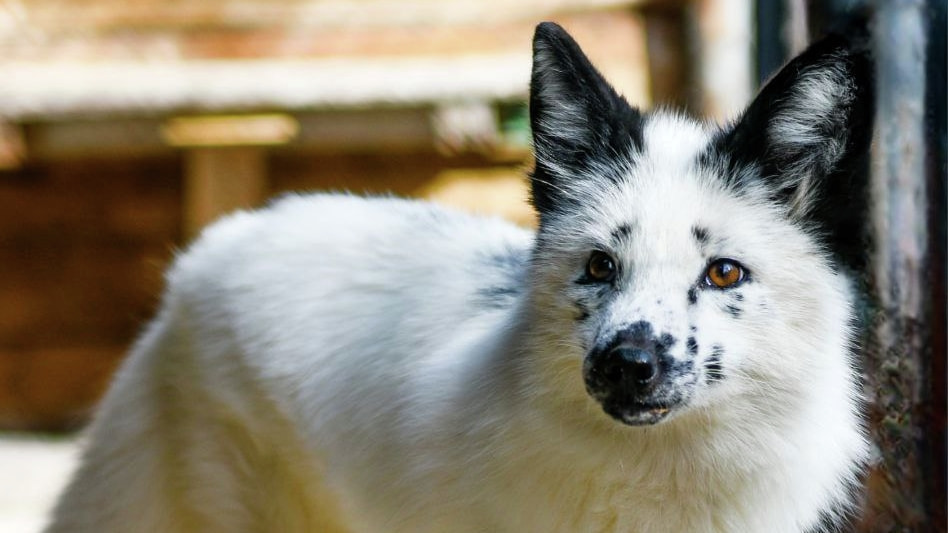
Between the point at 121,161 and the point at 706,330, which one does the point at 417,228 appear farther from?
the point at 121,161

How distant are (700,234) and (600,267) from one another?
0.22 meters

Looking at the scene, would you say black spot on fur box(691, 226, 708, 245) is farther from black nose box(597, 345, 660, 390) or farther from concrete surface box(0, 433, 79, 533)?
concrete surface box(0, 433, 79, 533)

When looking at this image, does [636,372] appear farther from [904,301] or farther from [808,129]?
[904,301]

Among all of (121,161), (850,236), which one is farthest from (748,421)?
(121,161)

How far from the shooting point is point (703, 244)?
2330 millimetres

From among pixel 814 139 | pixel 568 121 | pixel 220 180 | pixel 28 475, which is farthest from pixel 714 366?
pixel 220 180

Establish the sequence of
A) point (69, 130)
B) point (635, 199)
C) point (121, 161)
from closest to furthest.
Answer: point (635, 199) < point (69, 130) < point (121, 161)

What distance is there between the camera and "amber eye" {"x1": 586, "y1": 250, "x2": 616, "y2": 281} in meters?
2.38

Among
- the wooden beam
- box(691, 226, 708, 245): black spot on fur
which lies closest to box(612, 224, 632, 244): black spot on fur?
box(691, 226, 708, 245): black spot on fur

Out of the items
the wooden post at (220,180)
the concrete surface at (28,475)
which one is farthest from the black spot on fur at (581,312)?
the wooden post at (220,180)

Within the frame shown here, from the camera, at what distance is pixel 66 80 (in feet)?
23.3

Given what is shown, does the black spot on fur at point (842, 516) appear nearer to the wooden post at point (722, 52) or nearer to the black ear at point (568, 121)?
the black ear at point (568, 121)

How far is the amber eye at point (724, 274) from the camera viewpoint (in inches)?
91.1

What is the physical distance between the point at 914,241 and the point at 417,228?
1.32 metres
